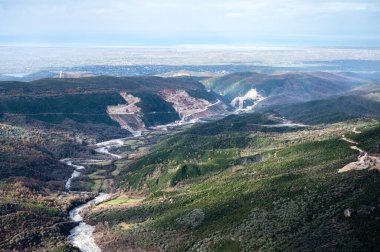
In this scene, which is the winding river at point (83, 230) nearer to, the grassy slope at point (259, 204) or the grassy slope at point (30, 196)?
the grassy slope at point (30, 196)

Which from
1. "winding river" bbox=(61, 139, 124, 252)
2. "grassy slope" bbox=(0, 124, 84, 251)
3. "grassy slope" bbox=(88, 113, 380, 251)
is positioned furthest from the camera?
"winding river" bbox=(61, 139, 124, 252)

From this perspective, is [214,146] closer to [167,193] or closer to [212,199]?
[167,193]

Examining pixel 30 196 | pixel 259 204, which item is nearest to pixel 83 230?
pixel 30 196

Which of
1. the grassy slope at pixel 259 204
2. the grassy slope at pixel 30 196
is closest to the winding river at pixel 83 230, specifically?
the grassy slope at pixel 30 196

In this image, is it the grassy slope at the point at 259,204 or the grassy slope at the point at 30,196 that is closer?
the grassy slope at the point at 259,204

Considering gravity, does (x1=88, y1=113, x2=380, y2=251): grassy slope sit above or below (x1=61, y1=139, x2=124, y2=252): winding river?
above

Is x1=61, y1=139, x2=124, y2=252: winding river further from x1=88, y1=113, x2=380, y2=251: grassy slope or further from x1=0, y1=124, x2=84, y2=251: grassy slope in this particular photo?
x1=88, y1=113, x2=380, y2=251: grassy slope

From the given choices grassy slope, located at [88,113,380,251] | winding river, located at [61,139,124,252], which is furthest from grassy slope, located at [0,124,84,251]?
grassy slope, located at [88,113,380,251]

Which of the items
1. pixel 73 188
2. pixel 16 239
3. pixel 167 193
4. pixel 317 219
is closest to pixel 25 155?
pixel 73 188

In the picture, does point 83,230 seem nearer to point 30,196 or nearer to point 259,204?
point 30,196
